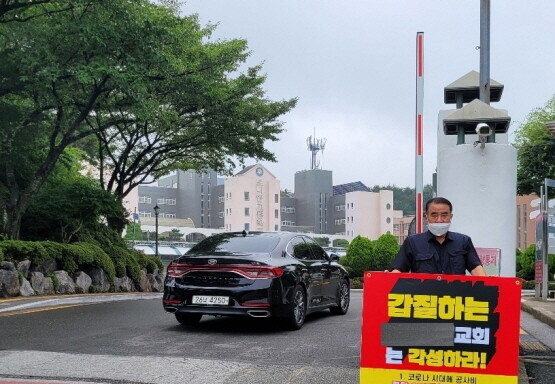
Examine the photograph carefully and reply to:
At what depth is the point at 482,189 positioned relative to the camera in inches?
297

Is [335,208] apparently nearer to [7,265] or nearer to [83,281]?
[83,281]

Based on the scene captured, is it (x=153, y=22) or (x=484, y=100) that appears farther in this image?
(x=153, y=22)

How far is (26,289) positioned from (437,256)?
14.2m

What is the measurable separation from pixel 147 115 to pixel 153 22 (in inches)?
89.0

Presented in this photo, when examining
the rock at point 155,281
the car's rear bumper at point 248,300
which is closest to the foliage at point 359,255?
the rock at point 155,281

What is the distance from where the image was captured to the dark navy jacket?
5.17 m

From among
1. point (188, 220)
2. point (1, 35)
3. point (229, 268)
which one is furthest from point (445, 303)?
point (188, 220)

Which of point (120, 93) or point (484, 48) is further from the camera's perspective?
point (120, 93)

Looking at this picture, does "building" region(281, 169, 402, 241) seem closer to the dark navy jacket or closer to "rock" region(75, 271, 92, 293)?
"rock" region(75, 271, 92, 293)

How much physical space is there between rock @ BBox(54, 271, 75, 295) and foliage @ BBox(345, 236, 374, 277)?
19657mm

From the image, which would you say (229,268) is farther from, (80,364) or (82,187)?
(82,187)

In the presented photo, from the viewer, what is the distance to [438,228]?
16.8 ft

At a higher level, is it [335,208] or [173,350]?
[335,208]

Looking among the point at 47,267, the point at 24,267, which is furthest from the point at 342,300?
the point at 47,267
